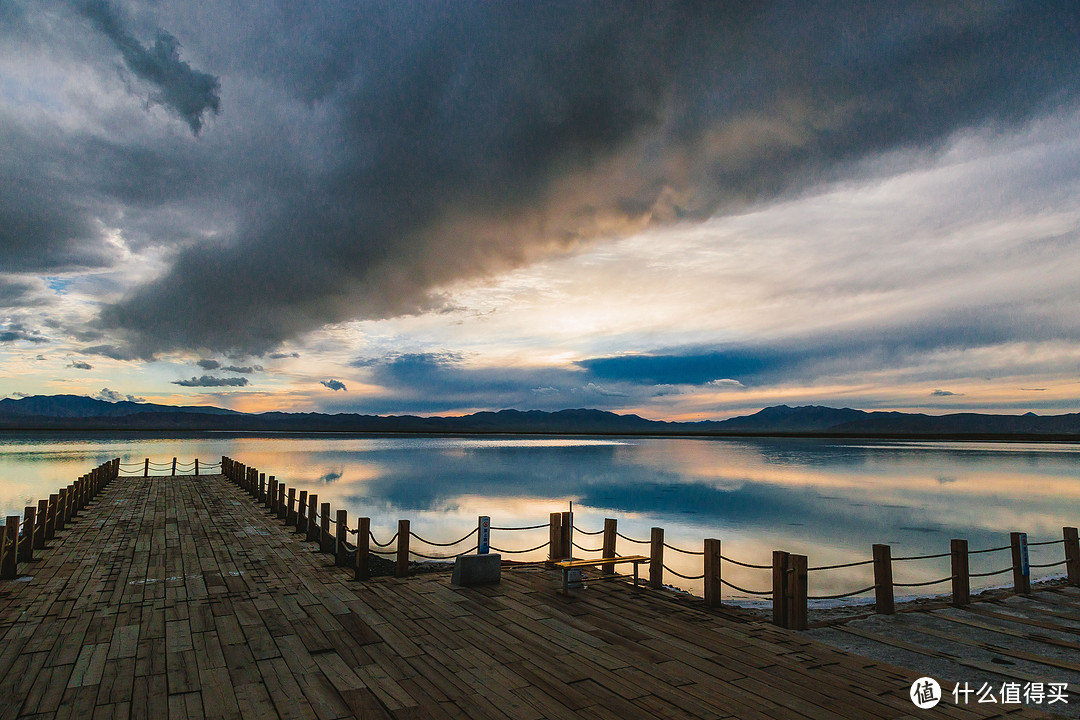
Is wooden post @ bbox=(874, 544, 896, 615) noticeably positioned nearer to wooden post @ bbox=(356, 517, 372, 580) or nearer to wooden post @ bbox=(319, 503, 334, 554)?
wooden post @ bbox=(356, 517, 372, 580)

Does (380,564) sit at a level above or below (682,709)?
below

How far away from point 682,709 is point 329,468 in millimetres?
56667

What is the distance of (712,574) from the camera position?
9734 millimetres

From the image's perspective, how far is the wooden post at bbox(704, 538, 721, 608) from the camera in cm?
955

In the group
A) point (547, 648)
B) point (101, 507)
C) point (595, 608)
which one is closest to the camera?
point (547, 648)

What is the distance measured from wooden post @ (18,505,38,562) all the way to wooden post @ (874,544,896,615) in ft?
53.3

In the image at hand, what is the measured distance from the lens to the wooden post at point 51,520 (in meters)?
14.1

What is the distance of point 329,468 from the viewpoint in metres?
57.4

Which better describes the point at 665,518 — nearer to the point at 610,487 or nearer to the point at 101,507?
the point at 610,487

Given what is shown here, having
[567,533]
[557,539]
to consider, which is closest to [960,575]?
[567,533]

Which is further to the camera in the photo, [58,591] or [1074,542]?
[1074,542]

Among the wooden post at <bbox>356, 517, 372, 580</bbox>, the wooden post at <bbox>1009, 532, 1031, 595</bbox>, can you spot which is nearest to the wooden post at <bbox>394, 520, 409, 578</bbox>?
the wooden post at <bbox>356, 517, 372, 580</bbox>

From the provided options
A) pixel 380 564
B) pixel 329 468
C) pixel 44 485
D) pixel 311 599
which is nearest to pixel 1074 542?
pixel 311 599

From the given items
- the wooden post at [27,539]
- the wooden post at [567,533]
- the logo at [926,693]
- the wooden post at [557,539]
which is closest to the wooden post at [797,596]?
the logo at [926,693]
